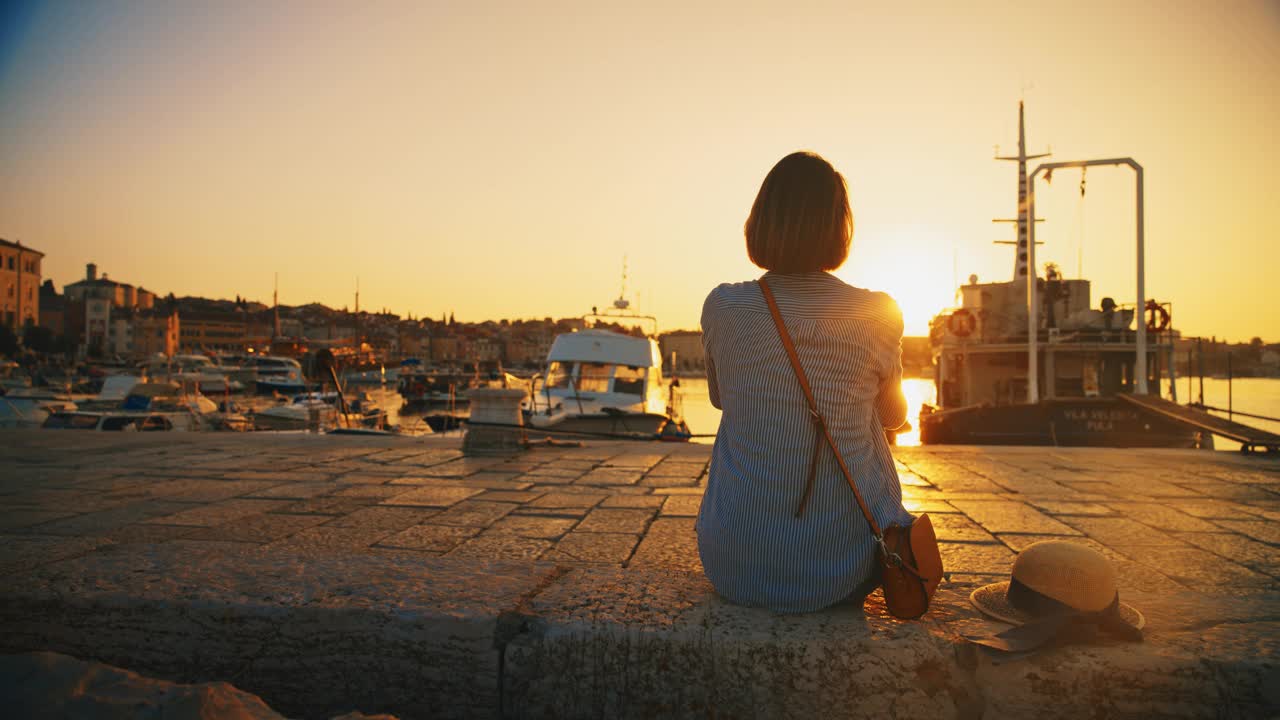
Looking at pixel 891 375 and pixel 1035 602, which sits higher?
pixel 891 375

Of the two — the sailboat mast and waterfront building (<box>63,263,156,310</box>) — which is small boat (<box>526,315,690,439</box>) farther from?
waterfront building (<box>63,263,156,310</box>)

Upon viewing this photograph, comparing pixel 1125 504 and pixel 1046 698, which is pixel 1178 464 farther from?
pixel 1046 698

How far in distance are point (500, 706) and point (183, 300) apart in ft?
469

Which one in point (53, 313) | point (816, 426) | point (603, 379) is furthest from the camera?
point (53, 313)

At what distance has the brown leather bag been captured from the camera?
173 cm

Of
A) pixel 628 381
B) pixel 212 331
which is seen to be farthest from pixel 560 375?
pixel 212 331

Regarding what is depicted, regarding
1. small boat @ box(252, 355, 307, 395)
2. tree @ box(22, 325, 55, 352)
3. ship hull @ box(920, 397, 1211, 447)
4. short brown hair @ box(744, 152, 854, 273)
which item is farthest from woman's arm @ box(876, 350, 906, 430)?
tree @ box(22, 325, 55, 352)

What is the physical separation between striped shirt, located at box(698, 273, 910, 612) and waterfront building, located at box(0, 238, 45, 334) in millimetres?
74534

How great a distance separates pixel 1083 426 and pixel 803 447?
12.8 m

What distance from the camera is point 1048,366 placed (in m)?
15.4

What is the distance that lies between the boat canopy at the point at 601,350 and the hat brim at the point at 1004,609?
509 inches

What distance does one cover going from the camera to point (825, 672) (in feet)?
5.52

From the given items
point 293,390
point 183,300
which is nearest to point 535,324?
point 183,300

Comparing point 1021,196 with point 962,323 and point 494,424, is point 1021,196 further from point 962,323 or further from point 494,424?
point 494,424
